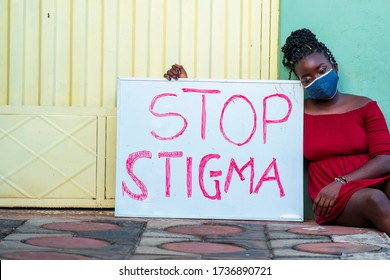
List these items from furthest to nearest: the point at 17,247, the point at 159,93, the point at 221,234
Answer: the point at 159,93 < the point at 221,234 < the point at 17,247

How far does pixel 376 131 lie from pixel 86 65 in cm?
186

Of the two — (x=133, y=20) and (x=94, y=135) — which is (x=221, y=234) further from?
(x=133, y=20)

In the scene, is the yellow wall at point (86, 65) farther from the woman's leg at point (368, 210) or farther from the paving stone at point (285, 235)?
the paving stone at point (285, 235)

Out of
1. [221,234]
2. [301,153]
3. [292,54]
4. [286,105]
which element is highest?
[292,54]

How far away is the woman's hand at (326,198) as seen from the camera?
4.36 metres

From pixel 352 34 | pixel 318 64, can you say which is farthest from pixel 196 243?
pixel 352 34

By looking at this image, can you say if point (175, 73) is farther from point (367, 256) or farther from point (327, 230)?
point (367, 256)

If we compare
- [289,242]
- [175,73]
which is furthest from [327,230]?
[175,73]

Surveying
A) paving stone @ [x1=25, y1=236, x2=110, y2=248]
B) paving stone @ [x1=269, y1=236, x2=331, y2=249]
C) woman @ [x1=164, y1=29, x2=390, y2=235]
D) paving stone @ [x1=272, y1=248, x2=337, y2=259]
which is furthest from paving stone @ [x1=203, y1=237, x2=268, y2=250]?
woman @ [x1=164, y1=29, x2=390, y2=235]

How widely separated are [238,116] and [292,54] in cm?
53

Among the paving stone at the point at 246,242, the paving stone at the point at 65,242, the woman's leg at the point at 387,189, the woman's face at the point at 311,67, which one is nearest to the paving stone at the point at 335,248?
the paving stone at the point at 246,242

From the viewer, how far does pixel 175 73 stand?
15.2 feet

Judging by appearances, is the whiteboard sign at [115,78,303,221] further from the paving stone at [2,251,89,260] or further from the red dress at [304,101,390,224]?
the paving stone at [2,251,89,260]

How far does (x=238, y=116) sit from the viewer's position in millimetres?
4605
